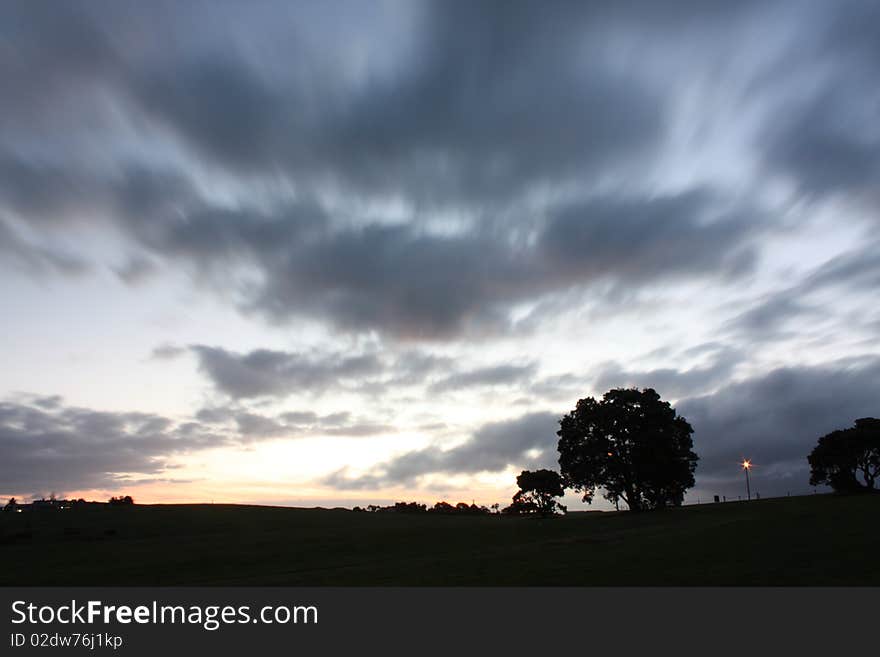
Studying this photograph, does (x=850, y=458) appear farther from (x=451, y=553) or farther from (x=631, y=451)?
(x=451, y=553)

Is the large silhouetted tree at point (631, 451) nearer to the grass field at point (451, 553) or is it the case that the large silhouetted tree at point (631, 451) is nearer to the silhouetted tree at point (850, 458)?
the grass field at point (451, 553)

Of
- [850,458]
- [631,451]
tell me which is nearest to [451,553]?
[631,451]

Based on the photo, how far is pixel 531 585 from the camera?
2477 centimetres

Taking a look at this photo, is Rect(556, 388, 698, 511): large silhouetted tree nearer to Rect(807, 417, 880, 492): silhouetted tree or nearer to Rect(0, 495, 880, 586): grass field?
Rect(0, 495, 880, 586): grass field

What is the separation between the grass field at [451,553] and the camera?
26.5m

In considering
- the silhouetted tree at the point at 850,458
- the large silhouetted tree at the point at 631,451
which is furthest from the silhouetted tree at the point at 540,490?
the silhouetted tree at the point at 850,458

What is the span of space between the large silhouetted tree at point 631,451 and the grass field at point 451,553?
620 centimetres

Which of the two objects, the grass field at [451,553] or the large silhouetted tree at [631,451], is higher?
the large silhouetted tree at [631,451]

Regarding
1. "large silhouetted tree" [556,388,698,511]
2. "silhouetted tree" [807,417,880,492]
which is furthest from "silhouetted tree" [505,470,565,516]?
"silhouetted tree" [807,417,880,492]
